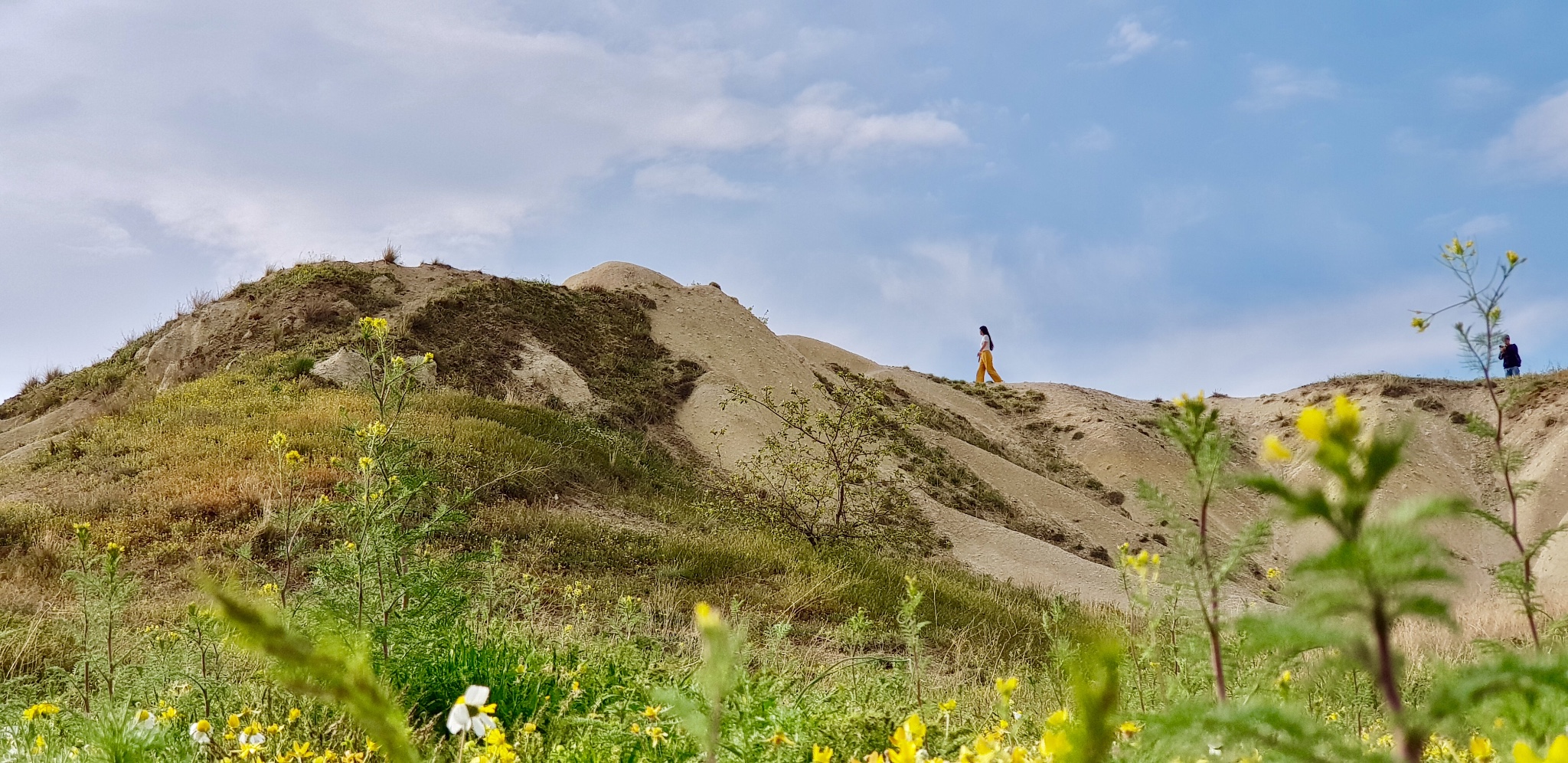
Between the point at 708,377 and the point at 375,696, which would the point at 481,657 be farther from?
the point at 708,377

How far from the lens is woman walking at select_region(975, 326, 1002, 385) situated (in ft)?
137

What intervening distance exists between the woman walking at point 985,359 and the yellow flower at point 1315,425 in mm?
42200

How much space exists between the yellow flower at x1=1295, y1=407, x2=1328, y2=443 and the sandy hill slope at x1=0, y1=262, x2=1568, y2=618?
14591 millimetres

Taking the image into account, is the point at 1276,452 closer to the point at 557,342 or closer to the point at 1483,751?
the point at 1483,751

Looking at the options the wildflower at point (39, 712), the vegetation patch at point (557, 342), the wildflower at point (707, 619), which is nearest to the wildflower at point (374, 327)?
the wildflower at point (39, 712)

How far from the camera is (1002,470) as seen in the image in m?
26.6

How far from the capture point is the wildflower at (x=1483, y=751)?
4.47 ft

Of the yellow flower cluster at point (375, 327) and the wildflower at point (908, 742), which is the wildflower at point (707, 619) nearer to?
the wildflower at point (908, 742)

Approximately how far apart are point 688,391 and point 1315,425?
24.3 metres

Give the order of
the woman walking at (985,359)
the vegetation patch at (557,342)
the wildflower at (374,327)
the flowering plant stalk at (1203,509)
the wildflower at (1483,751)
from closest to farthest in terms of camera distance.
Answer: the flowering plant stalk at (1203,509) → the wildflower at (1483,751) → the wildflower at (374,327) → the vegetation patch at (557,342) → the woman walking at (985,359)

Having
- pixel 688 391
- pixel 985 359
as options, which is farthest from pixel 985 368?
pixel 688 391

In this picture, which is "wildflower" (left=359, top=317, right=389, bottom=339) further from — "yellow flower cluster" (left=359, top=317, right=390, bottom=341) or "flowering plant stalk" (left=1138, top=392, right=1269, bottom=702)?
"flowering plant stalk" (left=1138, top=392, right=1269, bottom=702)

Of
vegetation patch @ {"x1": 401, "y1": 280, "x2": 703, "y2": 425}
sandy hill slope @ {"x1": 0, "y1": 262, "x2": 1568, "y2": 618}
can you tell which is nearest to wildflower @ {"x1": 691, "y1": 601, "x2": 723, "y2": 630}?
sandy hill slope @ {"x1": 0, "y1": 262, "x2": 1568, "y2": 618}

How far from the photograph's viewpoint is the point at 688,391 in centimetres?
2462
